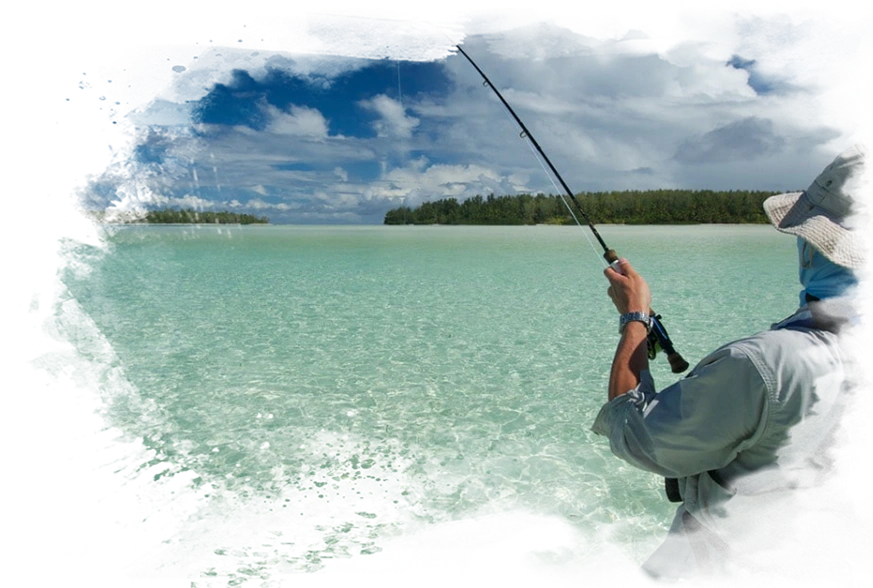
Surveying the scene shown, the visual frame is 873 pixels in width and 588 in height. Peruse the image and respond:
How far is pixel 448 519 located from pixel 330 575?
31.2 inches

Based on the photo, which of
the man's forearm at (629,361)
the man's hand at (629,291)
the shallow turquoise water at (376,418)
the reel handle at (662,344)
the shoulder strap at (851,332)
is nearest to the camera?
the shoulder strap at (851,332)

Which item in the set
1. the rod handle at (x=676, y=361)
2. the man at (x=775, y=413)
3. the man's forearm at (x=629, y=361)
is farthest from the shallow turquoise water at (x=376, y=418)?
the man's forearm at (x=629, y=361)

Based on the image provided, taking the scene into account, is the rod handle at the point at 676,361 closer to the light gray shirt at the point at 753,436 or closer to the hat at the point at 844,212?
the light gray shirt at the point at 753,436

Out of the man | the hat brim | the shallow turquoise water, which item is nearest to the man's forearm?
the man

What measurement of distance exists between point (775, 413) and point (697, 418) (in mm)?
129

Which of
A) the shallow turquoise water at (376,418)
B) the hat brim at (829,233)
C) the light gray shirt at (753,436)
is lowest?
the shallow turquoise water at (376,418)

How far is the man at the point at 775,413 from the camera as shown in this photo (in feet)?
2.96

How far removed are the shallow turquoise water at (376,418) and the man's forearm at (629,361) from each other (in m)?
1.87

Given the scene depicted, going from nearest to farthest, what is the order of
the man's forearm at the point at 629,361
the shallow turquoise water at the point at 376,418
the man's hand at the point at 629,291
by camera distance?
the man's forearm at the point at 629,361
the man's hand at the point at 629,291
the shallow turquoise water at the point at 376,418

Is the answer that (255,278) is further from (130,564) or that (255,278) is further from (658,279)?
(130,564)

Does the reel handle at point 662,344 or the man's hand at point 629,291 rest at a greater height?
the man's hand at point 629,291

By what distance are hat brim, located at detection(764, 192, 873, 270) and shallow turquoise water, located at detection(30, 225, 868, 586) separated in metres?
2.23

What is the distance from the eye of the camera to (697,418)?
985 mm

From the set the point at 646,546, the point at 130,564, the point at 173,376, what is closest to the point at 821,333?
the point at 646,546
